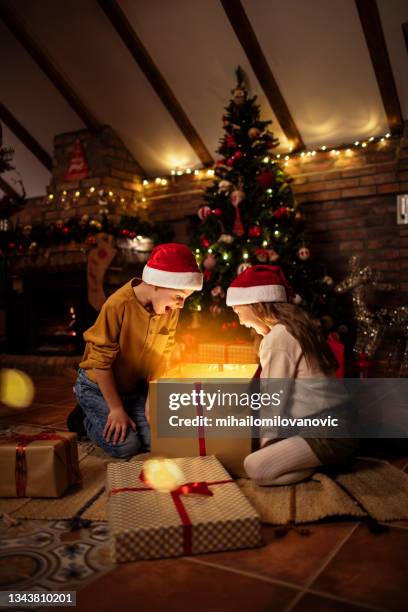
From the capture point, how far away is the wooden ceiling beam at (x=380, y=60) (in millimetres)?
3734

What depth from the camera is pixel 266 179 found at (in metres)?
4.18

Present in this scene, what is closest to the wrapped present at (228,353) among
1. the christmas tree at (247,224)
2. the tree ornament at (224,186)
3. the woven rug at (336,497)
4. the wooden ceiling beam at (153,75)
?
the christmas tree at (247,224)

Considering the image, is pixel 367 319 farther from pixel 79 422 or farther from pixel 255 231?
pixel 79 422

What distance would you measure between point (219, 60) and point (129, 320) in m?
3.23

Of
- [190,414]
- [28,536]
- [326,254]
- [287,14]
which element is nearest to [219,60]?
[287,14]

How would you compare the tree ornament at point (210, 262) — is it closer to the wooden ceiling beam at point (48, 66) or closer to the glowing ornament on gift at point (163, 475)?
the wooden ceiling beam at point (48, 66)

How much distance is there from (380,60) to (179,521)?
3.80 meters

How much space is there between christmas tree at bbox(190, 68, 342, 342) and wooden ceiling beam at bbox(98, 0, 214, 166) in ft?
2.18

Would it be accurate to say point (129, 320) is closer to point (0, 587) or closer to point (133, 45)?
point (0, 587)

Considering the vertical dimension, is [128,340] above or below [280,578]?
above

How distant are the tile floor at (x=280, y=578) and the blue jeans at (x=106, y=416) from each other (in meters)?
0.80

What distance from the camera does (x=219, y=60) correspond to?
449cm

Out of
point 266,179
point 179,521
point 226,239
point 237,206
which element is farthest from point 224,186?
point 179,521

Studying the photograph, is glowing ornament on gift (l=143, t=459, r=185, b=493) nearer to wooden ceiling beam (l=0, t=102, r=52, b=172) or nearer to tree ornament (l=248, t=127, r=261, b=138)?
tree ornament (l=248, t=127, r=261, b=138)
